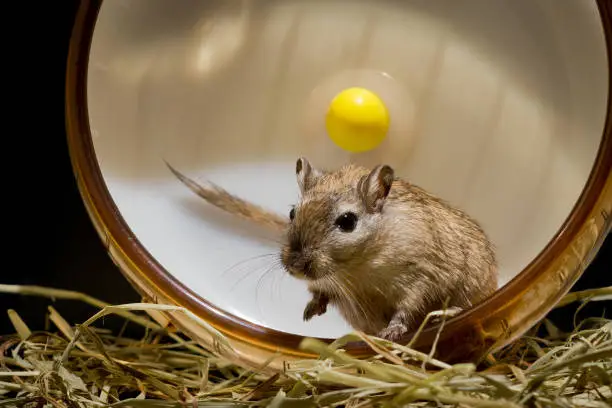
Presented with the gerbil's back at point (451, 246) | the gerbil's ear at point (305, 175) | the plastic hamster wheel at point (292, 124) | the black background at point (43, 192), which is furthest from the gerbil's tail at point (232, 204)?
the black background at point (43, 192)

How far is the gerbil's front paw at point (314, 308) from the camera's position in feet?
4.54

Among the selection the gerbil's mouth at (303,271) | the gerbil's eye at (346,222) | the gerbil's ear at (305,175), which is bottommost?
the gerbil's mouth at (303,271)

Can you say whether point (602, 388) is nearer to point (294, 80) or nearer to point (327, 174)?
point (327, 174)

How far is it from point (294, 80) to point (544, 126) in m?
0.51

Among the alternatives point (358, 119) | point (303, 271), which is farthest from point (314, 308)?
point (358, 119)

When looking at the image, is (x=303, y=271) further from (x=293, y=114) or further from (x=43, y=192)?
(x=43, y=192)

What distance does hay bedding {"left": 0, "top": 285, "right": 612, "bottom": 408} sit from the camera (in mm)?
1101

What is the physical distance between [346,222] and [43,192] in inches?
40.7

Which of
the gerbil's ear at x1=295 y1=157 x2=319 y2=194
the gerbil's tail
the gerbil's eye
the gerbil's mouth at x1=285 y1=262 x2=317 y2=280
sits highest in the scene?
the gerbil's ear at x1=295 y1=157 x2=319 y2=194

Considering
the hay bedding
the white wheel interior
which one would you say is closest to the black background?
the hay bedding

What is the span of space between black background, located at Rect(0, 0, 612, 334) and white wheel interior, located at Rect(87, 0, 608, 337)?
1.80 ft

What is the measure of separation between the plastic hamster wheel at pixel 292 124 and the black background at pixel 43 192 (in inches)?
21.6

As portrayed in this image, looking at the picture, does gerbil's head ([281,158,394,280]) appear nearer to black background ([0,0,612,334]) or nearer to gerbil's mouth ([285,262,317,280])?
→ gerbil's mouth ([285,262,317,280])

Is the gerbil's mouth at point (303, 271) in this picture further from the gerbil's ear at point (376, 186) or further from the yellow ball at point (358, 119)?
the yellow ball at point (358, 119)
